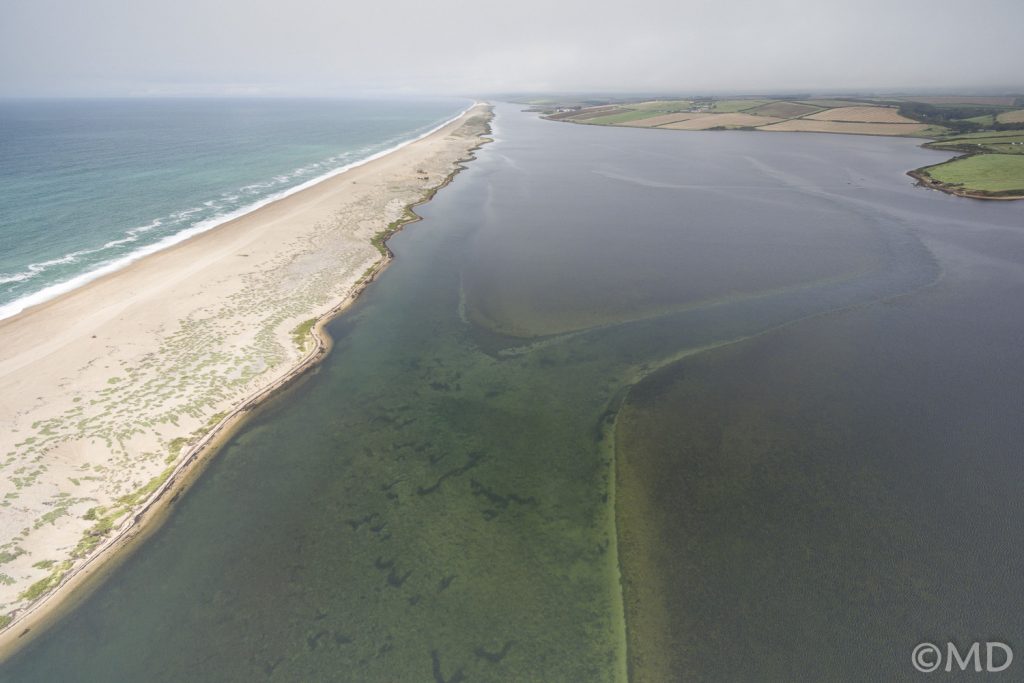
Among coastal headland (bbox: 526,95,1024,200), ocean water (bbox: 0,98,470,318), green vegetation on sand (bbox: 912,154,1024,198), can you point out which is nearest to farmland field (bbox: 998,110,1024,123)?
coastal headland (bbox: 526,95,1024,200)

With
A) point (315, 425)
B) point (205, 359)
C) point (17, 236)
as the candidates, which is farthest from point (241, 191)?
point (315, 425)

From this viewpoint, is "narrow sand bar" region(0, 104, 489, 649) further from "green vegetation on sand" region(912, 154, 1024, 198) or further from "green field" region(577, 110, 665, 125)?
"green field" region(577, 110, 665, 125)

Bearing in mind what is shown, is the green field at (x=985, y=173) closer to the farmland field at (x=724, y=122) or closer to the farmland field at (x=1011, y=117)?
the farmland field at (x=1011, y=117)

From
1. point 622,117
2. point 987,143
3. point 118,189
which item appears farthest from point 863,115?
point 118,189

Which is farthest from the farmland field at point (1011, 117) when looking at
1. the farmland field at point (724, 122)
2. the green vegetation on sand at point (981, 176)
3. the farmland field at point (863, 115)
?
the green vegetation on sand at point (981, 176)

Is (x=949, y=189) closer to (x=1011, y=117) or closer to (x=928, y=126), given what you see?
(x=928, y=126)

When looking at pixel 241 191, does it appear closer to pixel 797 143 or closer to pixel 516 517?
pixel 516 517
